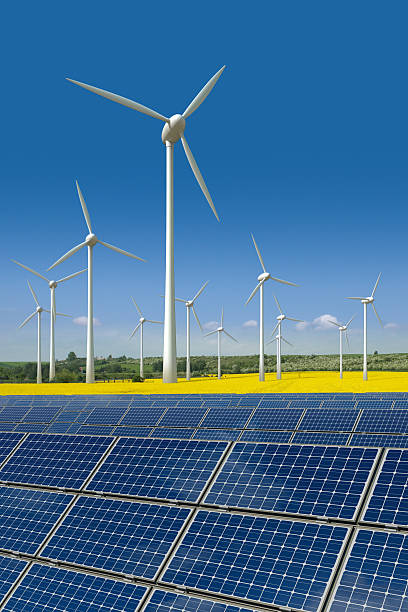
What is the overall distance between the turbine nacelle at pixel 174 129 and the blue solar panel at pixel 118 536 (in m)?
50.8

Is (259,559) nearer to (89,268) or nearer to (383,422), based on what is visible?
(383,422)

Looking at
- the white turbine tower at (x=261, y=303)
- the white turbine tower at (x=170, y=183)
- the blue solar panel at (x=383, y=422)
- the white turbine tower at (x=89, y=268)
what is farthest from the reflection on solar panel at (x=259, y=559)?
the white turbine tower at (x=261, y=303)

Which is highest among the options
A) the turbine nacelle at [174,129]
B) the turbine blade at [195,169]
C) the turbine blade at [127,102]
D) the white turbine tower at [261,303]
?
the turbine blade at [127,102]

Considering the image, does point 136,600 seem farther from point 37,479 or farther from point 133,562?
point 37,479

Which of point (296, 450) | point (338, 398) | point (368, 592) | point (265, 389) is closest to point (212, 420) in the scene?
point (296, 450)

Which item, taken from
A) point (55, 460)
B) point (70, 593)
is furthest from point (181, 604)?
point (55, 460)

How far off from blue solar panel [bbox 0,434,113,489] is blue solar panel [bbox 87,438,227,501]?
69 centimetres

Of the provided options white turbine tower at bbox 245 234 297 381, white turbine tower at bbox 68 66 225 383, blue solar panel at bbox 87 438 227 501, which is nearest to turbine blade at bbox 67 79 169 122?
white turbine tower at bbox 68 66 225 383

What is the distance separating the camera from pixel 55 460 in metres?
18.2

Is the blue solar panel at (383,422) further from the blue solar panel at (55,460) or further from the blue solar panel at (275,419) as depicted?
the blue solar panel at (55,460)

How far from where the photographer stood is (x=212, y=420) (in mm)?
22453

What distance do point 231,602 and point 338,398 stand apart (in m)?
29.5

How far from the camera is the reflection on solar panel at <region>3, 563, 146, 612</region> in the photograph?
1205cm

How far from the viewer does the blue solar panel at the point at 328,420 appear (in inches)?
803
